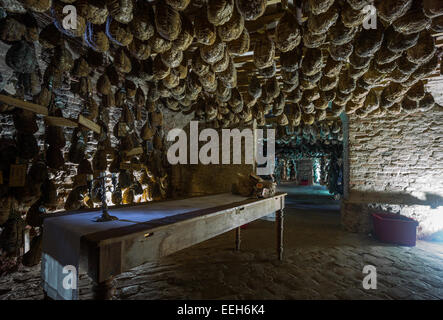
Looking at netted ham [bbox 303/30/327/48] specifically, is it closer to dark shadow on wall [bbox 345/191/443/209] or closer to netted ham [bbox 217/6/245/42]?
netted ham [bbox 217/6/245/42]

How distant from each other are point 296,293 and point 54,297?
8.45ft

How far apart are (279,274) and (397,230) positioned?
3536 mm

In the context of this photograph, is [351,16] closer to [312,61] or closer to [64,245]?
[312,61]

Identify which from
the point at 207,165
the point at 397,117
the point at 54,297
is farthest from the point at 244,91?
the point at 54,297

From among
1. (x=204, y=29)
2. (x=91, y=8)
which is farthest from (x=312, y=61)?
(x=91, y=8)

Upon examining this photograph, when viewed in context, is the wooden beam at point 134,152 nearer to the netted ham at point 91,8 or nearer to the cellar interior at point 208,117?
the cellar interior at point 208,117

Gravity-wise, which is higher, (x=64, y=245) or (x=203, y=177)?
(x=203, y=177)

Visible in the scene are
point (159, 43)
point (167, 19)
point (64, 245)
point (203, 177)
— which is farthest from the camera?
point (203, 177)

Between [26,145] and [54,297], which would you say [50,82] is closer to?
[26,145]

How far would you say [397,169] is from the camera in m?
5.46

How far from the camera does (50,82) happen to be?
3.58 meters

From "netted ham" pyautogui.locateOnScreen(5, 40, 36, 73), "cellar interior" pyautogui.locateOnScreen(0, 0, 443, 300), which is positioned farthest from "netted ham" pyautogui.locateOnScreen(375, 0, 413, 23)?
"netted ham" pyautogui.locateOnScreen(5, 40, 36, 73)

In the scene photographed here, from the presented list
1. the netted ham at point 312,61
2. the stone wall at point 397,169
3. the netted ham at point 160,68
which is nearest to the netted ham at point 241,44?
the netted ham at point 312,61

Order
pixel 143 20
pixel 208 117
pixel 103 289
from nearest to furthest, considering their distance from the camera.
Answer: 1. pixel 103 289
2. pixel 143 20
3. pixel 208 117
